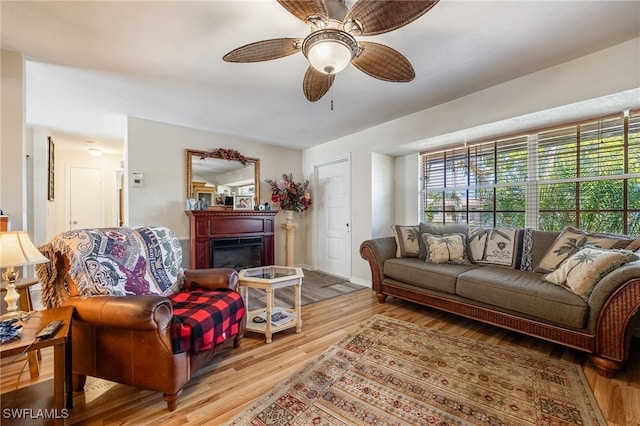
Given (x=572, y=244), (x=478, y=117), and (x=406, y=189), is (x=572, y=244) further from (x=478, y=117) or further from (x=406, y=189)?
(x=406, y=189)

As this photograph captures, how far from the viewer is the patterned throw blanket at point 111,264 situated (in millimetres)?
1649

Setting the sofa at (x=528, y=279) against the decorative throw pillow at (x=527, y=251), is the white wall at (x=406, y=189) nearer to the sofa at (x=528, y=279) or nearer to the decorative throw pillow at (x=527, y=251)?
the sofa at (x=528, y=279)

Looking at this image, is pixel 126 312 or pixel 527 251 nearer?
pixel 126 312

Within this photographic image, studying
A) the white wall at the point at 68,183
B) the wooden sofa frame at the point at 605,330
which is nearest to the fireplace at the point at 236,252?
the white wall at the point at 68,183

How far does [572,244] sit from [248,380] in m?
2.92

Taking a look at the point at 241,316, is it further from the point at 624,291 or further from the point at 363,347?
the point at 624,291

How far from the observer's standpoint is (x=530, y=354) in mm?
2066

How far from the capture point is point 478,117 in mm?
2854

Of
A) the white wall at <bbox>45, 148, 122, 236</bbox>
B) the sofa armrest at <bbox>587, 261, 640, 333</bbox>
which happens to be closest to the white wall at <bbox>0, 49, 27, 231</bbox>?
the white wall at <bbox>45, 148, 122, 236</bbox>

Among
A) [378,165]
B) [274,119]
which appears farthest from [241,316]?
[378,165]

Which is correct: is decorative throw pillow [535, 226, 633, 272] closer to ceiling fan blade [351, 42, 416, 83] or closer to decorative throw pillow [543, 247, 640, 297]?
decorative throw pillow [543, 247, 640, 297]

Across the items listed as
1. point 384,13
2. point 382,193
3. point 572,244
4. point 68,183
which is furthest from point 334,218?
point 68,183

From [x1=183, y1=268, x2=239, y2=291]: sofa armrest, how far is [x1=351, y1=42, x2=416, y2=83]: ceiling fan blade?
1.88m

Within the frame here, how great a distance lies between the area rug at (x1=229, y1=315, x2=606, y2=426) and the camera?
4.74 ft
